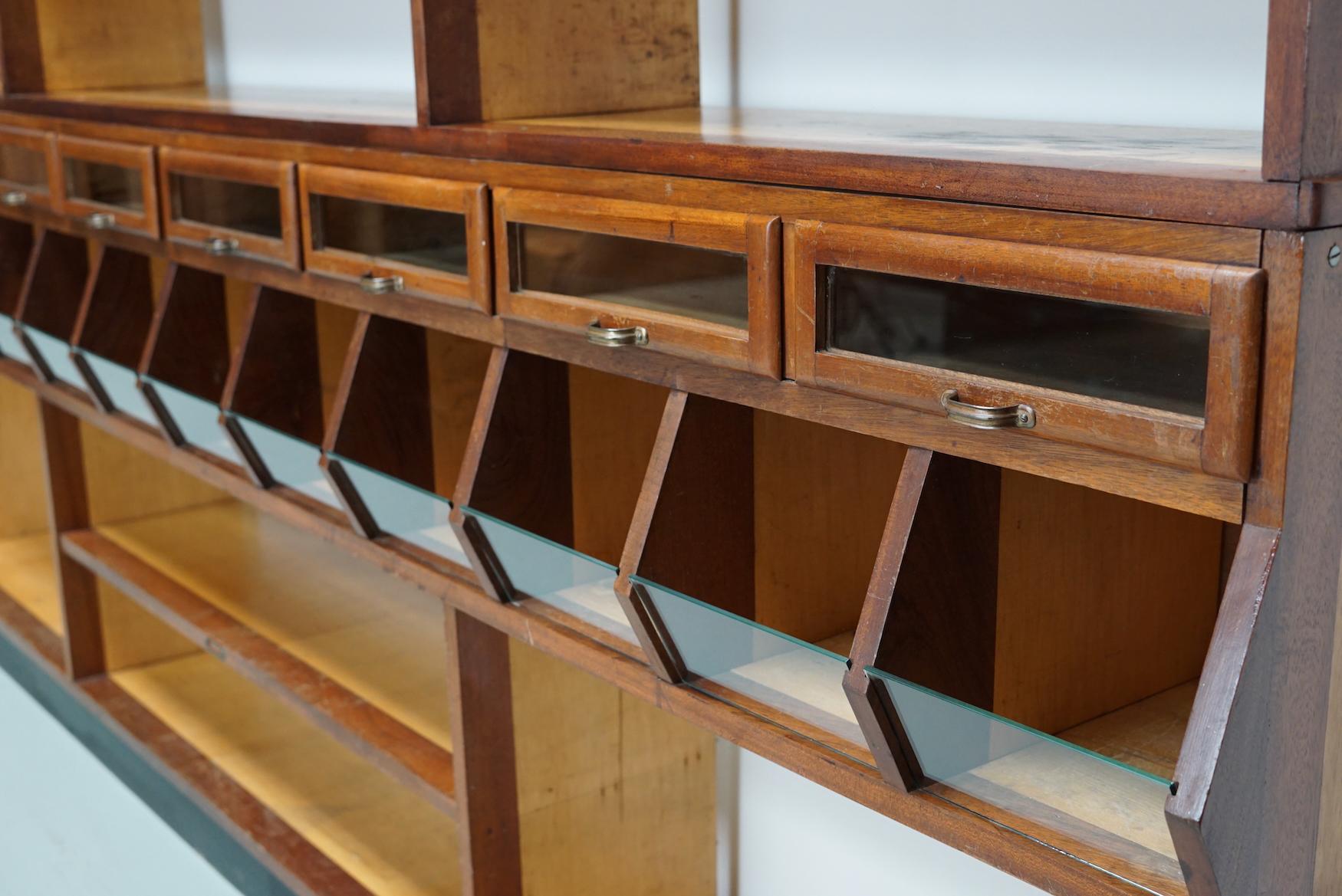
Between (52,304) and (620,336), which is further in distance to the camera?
(52,304)

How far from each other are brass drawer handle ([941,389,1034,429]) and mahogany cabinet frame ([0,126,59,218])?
2.17 metres

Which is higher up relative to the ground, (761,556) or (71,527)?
(761,556)

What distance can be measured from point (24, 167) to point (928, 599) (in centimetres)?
236

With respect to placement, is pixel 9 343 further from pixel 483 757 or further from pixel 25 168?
pixel 483 757

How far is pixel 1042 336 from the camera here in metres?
1.16

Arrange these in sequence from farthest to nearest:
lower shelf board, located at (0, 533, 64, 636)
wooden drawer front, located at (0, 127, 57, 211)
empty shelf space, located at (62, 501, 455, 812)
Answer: lower shelf board, located at (0, 533, 64, 636) < wooden drawer front, located at (0, 127, 57, 211) < empty shelf space, located at (62, 501, 455, 812)

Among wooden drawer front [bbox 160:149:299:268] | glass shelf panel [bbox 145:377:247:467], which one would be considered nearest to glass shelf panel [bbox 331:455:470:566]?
wooden drawer front [bbox 160:149:299:268]

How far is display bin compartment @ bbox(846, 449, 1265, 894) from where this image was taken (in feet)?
3.87

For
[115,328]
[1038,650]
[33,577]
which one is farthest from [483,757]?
[33,577]

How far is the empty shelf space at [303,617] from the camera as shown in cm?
238

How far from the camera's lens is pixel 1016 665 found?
138 centimetres

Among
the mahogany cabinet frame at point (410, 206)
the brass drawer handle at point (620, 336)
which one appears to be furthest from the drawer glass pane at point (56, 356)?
the brass drawer handle at point (620, 336)

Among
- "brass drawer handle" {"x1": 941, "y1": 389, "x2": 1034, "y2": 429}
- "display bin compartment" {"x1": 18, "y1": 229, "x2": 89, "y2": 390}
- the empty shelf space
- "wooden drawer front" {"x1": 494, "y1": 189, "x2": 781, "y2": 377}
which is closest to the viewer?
"brass drawer handle" {"x1": 941, "y1": 389, "x2": 1034, "y2": 429}

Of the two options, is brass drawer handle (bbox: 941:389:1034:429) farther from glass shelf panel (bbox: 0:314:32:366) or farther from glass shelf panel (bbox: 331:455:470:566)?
glass shelf panel (bbox: 0:314:32:366)
